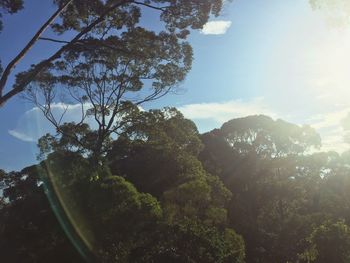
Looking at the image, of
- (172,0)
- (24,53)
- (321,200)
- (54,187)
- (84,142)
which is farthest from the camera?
(321,200)

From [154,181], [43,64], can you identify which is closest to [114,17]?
[43,64]

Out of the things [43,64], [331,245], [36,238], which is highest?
[43,64]

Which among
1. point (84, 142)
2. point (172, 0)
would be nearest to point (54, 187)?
point (84, 142)

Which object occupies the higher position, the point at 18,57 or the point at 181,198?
the point at 18,57

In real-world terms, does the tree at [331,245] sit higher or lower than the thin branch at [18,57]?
lower

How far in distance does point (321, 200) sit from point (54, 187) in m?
23.0

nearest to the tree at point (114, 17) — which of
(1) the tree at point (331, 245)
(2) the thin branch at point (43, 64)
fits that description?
(2) the thin branch at point (43, 64)

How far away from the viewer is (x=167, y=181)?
2770 cm

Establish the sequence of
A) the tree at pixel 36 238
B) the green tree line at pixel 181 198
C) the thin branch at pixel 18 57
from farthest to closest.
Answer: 1. the tree at pixel 36 238
2. the green tree line at pixel 181 198
3. the thin branch at pixel 18 57

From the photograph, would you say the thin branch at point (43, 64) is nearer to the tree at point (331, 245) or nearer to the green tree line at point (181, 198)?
the green tree line at point (181, 198)

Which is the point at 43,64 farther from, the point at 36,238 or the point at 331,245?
the point at 331,245

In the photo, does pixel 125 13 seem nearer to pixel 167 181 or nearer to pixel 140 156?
pixel 167 181

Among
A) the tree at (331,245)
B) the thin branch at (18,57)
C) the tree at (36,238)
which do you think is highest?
the thin branch at (18,57)

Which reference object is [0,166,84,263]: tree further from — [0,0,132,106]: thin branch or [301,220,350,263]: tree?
[301,220,350,263]: tree
